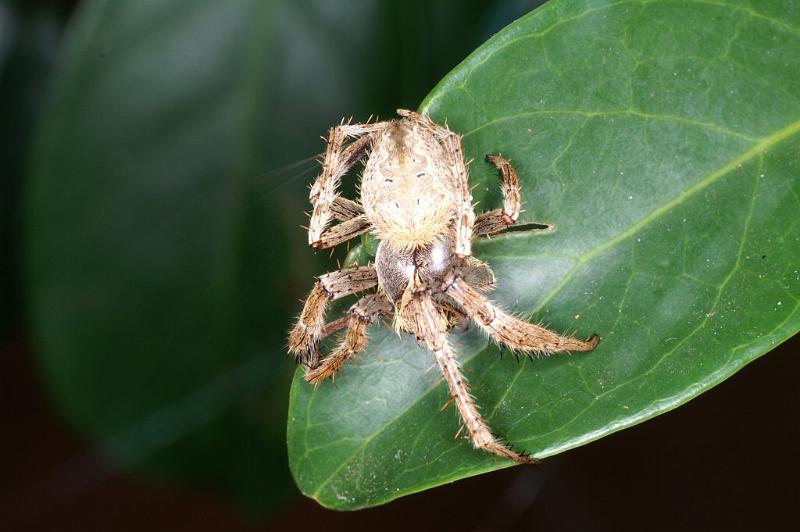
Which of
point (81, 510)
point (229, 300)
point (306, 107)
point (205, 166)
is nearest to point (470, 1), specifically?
point (306, 107)

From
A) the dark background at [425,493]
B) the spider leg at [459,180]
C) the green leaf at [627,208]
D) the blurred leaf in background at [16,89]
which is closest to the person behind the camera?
the green leaf at [627,208]

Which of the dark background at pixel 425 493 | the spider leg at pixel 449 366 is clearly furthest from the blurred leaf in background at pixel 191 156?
the spider leg at pixel 449 366

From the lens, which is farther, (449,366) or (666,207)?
(449,366)

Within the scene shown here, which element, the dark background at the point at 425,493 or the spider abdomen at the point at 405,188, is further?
the dark background at the point at 425,493

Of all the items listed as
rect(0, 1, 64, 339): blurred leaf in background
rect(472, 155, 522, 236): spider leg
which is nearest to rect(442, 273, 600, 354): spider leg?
rect(472, 155, 522, 236): spider leg

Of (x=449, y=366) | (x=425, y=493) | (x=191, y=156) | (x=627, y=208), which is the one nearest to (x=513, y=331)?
(x=449, y=366)

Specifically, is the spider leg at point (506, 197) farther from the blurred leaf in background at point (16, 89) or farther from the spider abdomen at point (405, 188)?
the blurred leaf in background at point (16, 89)

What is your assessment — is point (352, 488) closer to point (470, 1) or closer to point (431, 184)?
point (431, 184)

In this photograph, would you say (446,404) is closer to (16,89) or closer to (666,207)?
(666,207)
